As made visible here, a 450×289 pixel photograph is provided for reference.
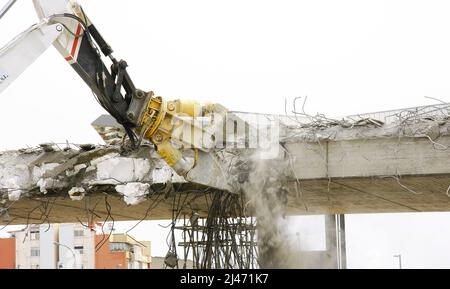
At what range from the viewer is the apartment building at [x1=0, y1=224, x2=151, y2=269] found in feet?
146

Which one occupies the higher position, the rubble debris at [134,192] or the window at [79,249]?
the window at [79,249]

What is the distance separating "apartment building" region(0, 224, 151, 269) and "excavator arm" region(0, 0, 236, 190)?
35442 millimetres

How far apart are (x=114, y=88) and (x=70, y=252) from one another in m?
38.1

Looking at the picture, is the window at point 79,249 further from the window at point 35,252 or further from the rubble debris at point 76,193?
the rubble debris at point 76,193

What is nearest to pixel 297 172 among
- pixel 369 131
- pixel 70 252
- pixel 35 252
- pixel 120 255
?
pixel 369 131

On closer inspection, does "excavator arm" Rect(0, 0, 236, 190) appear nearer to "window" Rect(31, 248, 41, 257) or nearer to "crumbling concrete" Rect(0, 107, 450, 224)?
"crumbling concrete" Rect(0, 107, 450, 224)

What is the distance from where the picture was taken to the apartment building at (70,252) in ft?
146

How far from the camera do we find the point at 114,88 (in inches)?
329

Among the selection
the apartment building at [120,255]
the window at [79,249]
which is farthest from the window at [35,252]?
the apartment building at [120,255]

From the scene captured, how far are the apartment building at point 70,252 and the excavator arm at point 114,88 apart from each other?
3544cm

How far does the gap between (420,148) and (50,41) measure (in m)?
4.55

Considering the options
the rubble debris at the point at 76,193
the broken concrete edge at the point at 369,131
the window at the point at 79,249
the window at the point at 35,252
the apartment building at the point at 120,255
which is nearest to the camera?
the broken concrete edge at the point at 369,131

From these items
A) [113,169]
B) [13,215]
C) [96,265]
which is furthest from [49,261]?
[113,169]

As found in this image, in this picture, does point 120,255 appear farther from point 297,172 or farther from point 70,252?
point 297,172
